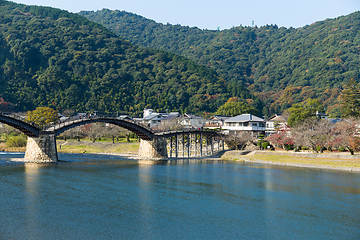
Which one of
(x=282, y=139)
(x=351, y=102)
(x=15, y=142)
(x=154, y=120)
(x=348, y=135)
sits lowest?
(x=282, y=139)

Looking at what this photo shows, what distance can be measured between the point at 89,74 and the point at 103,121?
8932cm

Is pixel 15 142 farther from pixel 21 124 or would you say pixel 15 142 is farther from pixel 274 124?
pixel 274 124

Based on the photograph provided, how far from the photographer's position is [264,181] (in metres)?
37.4

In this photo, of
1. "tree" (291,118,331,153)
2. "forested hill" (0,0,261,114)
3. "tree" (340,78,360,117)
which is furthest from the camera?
"forested hill" (0,0,261,114)

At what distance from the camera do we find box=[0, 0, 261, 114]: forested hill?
120188 millimetres

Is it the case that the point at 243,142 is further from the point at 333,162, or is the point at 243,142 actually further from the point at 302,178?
the point at 302,178

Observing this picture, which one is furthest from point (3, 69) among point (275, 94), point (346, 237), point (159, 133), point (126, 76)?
point (346, 237)

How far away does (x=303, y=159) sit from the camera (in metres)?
52.8

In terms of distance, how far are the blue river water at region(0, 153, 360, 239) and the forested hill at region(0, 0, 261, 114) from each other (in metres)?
82.8

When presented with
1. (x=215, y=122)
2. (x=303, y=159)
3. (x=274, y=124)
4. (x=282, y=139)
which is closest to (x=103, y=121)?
(x=282, y=139)

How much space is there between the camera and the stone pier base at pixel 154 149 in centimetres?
5875

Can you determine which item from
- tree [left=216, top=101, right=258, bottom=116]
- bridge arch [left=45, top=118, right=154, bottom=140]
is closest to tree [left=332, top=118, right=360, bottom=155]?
bridge arch [left=45, top=118, right=154, bottom=140]

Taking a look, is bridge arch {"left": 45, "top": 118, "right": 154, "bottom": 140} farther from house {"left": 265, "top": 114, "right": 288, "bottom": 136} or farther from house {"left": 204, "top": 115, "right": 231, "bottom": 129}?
house {"left": 204, "top": 115, "right": 231, "bottom": 129}

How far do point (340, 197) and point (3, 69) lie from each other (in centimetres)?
12669
